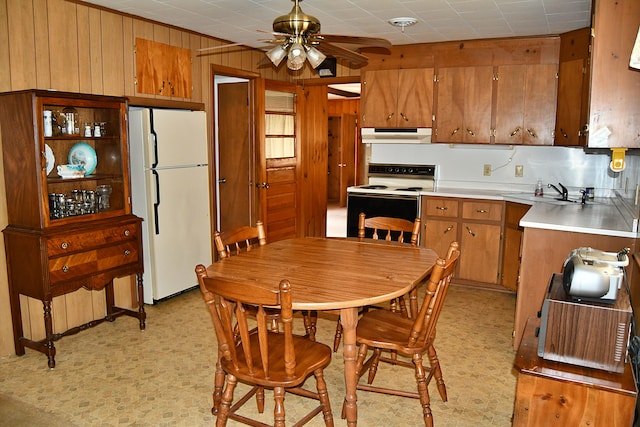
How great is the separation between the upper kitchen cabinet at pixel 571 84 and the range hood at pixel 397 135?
47.3 inches

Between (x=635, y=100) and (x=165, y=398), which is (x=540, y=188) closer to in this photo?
(x=635, y=100)

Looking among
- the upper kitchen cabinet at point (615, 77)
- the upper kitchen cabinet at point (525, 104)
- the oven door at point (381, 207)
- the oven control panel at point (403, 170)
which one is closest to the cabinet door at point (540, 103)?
the upper kitchen cabinet at point (525, 104)

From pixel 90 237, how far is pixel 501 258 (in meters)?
3.37

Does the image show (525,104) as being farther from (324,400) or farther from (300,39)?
(324,400)

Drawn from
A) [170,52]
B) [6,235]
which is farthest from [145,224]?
[170,52]

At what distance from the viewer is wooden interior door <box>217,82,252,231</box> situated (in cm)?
527

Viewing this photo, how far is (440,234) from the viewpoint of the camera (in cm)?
479

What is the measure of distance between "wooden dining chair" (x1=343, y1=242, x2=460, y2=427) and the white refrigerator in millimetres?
2131

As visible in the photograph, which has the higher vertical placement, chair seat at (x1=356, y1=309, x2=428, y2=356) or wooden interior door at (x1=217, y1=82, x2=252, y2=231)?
wooden interior door at (x1=217, y1=82, x2=252, y2=231)

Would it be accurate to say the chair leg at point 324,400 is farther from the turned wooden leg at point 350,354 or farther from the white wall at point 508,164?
the white wall at point 508,164

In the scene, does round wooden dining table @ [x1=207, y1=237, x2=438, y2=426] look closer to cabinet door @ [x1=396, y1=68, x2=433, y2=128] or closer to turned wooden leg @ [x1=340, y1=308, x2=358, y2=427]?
turned wooden leg @ [x1=340, y1=308, x2=358, y2=427]

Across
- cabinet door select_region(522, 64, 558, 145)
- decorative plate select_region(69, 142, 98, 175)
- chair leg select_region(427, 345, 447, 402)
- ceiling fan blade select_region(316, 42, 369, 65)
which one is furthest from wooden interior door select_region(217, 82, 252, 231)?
chair leg select_region(427, 345, 447, 402)

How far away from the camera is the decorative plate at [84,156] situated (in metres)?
3.54

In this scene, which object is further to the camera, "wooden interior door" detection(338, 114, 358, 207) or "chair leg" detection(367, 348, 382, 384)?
"wooden interior door" detection(338, 114, 358, 207)
